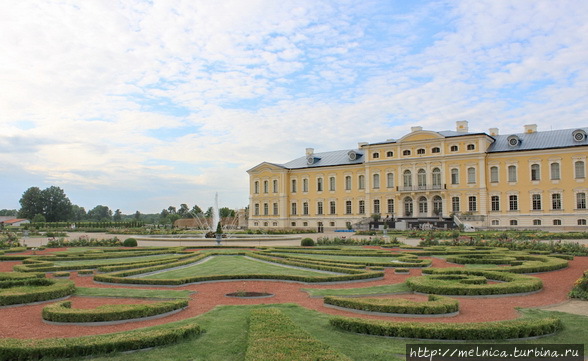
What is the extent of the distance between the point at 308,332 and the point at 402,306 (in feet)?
7.02

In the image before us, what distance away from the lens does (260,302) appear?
10023mm

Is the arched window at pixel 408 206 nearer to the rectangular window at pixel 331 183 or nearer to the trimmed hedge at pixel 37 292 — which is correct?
the rectangular window at pixel 331 183

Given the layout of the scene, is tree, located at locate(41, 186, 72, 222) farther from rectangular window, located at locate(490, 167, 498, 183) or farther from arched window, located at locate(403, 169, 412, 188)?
rectangular window, located at locate(490, 167, 498, 183)

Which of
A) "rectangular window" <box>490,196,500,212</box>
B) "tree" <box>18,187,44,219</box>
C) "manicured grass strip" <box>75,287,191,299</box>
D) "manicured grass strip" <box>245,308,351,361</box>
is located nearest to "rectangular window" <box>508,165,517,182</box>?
"rectangular window" <box>490,196,500,212</box>

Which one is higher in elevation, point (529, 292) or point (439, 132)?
point (439, 132)

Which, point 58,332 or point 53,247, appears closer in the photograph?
point 58,332

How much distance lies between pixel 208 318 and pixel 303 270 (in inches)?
288

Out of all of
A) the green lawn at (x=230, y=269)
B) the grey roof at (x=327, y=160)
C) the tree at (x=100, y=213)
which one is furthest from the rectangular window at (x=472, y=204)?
the tree at (x=100, y=213)

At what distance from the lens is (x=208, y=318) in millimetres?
8297

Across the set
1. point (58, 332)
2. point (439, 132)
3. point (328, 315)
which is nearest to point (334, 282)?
point (328, 315)

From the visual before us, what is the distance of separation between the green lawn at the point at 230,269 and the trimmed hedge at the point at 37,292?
2.99 metres

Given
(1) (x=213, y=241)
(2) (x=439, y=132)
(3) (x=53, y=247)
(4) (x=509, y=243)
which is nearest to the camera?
(4) (x=509, y=243)

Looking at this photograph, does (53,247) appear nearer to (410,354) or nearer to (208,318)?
(208,318)

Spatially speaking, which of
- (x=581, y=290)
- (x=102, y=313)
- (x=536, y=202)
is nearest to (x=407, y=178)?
(x=536, y=202)
